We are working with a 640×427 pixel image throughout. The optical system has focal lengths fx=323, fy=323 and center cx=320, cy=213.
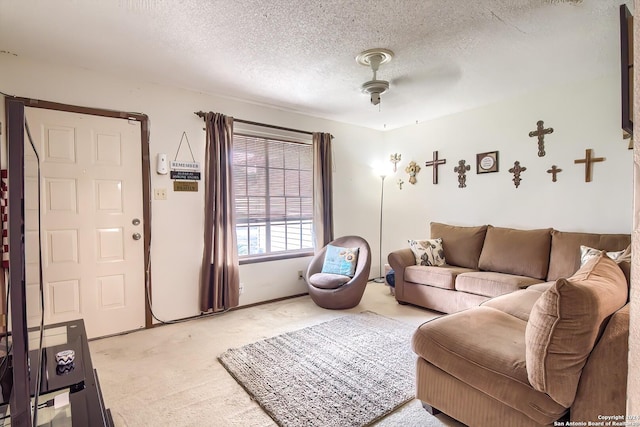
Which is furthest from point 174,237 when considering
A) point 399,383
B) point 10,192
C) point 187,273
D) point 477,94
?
point 477,94

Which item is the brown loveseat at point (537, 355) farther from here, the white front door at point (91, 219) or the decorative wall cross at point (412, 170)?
the white front door at point (91, 219)

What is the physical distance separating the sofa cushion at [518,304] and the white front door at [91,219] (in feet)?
10.0

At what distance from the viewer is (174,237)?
128 inches

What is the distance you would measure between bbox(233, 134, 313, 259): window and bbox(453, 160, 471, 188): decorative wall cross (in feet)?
6.34

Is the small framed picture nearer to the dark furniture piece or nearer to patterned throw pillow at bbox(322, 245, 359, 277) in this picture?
patterned throw pillow at bbox(322, 245, 359, 277)

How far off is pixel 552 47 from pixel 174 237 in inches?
145

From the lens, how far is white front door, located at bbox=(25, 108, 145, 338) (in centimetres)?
A: 265

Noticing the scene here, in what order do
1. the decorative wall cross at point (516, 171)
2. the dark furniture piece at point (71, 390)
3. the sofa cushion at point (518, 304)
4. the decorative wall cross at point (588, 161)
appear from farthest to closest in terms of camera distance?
the decorative wall cross at point (516, 171) < the decorative wall cross at point (588, 161) < the sofa cushion at point (518, 304) < the dark furniture piece at point (71, 390)

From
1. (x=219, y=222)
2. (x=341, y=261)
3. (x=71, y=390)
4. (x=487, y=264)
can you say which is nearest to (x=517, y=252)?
(x=487, y=264)

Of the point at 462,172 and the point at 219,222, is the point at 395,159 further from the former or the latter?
the point at 219,222

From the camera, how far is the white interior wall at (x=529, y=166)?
3047 millimetres

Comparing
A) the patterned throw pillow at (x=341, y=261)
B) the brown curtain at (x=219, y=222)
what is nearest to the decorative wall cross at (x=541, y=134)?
the patterned throw pillow at (x=341, y=261)

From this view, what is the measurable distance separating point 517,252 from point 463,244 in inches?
23.2

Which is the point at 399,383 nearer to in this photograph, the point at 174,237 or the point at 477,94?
the point at 174,237
